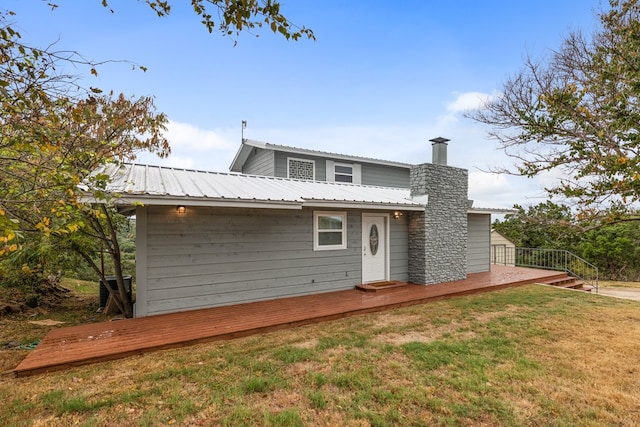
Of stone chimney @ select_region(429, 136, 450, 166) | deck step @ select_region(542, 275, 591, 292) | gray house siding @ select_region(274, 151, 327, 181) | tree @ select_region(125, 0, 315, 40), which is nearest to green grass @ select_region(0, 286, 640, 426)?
tree @ select_region(125, 0, 315, 40)

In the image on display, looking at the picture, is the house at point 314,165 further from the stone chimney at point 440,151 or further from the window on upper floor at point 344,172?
the stone chimney at point 440,151

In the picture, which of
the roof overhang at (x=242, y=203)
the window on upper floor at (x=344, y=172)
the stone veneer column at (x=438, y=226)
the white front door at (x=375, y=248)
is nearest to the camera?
the roof overhang at (x=242, y=203)

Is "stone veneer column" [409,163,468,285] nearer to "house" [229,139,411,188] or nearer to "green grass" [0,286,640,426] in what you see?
"green grass" [0,286,640,426]

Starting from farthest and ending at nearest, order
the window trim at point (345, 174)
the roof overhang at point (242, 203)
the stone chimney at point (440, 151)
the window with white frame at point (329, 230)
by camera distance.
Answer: the window trim at point (345, 174), the stone chimney at point (440, 151), the window with white frame at point (329, 230), the roof overhang at point (242, 203)

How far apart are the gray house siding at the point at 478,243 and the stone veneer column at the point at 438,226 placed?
1.56m

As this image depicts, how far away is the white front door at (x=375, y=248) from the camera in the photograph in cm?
856

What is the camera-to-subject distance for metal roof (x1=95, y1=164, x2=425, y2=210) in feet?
17.4

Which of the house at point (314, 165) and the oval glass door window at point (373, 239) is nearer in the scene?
the oval glass door window at point (373, 239)

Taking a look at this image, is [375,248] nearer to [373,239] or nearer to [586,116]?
[373,239]

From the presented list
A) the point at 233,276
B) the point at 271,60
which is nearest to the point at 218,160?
the point at 271,60

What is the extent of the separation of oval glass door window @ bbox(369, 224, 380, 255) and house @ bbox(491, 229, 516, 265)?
8.32 metres

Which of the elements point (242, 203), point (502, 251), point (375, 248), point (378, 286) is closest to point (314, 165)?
point (375, 248)

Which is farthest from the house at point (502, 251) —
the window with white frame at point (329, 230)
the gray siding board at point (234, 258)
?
the gray siding board at point (234, 258)

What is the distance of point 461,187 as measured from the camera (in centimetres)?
952
